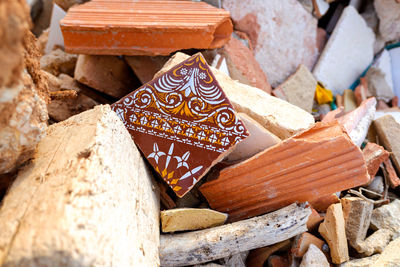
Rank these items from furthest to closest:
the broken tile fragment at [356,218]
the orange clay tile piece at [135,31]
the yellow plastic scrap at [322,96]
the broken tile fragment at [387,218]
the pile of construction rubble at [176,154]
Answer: the yellow plastic scrap at [322,96] → the orange clay tile piece at [135,31] → the broken tile fragment at [387,218] → the broken tile fragment at [356,218] → the pile of construction rubble at [176,154]

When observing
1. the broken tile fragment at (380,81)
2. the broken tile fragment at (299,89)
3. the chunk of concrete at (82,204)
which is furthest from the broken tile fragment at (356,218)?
the broken tile fragment at (380,81)

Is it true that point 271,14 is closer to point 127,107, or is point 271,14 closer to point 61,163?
point 127,107

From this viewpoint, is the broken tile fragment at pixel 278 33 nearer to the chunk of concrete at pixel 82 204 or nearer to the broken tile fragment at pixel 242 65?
the broken tile fragment at pixel 242 65

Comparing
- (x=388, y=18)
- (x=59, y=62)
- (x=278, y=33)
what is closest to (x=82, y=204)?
(x=59, y=62)

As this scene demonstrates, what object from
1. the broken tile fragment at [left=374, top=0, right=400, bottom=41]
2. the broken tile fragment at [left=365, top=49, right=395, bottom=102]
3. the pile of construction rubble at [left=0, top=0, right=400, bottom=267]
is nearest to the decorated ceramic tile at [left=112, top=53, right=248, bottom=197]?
the pile of construction rubble at [left=0, top=0, right=400, bottom=267]

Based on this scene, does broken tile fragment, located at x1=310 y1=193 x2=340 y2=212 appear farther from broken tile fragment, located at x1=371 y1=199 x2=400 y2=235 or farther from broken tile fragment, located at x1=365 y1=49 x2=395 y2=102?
broken tile fragment, located at x1=365 y1=49 x2=395 y2=102

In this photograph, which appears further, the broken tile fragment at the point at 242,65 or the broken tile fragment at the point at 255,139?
the broken tile fragment at the point at 242,65

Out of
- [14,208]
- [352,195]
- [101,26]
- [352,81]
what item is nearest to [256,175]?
[352,195]
